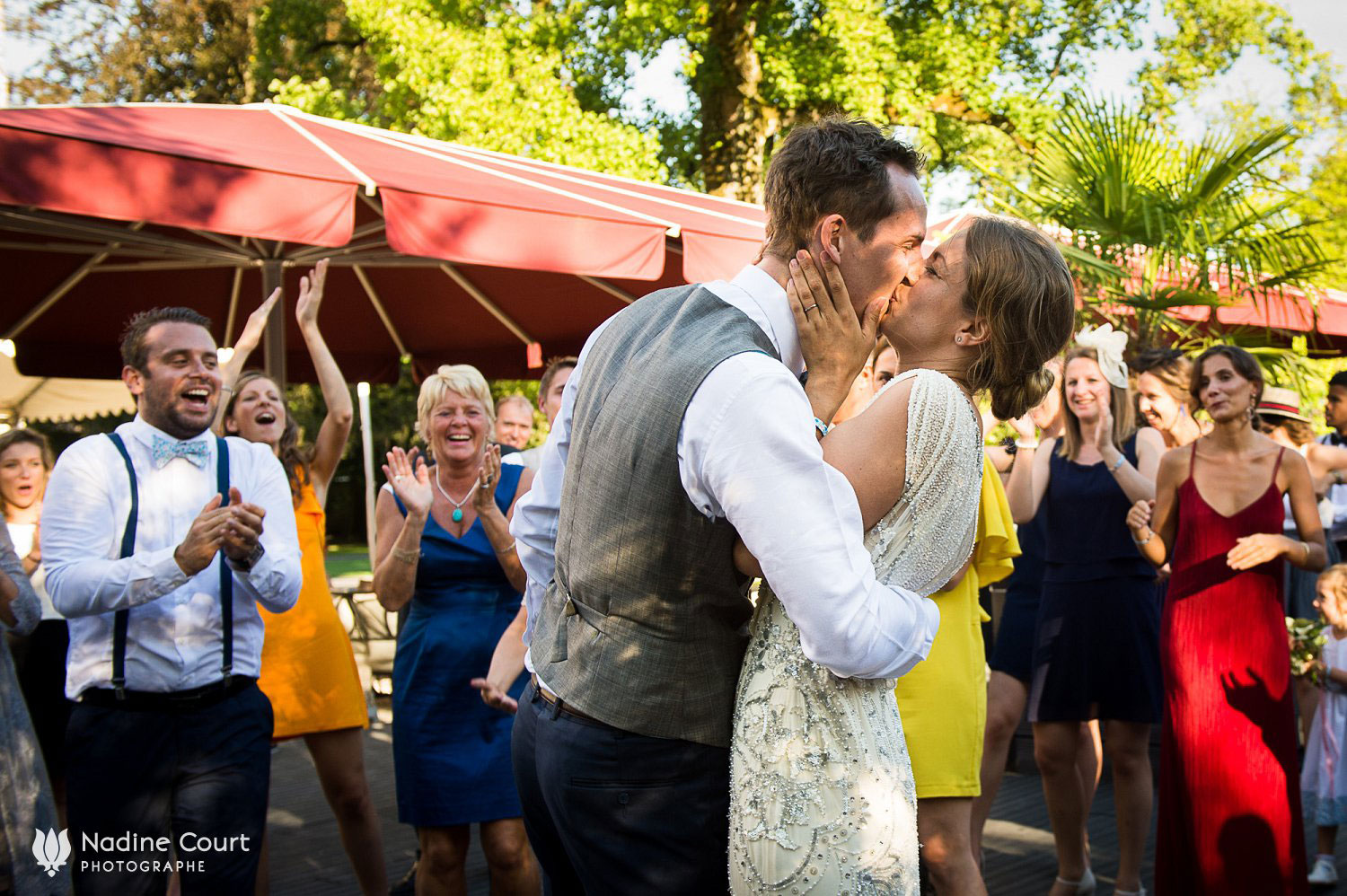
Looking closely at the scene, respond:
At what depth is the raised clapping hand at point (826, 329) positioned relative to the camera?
1.98 m

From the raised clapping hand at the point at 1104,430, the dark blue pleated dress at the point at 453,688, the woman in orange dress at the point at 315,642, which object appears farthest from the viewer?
the raised clapping hand at the point at 1104,430

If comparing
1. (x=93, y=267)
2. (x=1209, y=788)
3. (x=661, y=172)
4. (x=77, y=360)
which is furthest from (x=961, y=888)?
(x=661, y=172)

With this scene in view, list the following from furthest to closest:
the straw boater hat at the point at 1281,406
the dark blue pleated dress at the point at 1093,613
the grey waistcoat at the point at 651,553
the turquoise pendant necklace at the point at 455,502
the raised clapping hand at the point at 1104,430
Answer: the straw boater hat at the point at 1281,406, the raised clapping hand at the point at 1104,430, the dark blue pleated dress at the point at 1093,613, the turquoise pendant necklace at the point at 455,502, the grey waistcoat at the point at 651,553

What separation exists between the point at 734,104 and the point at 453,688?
14.4 meters

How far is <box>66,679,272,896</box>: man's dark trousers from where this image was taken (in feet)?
10.8

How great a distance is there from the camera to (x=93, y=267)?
7.65m

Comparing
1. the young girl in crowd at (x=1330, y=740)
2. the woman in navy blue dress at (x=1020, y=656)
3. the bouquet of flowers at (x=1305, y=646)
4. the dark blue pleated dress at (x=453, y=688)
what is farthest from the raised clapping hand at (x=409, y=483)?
the young girl in crowd at (x=1330, y=740)

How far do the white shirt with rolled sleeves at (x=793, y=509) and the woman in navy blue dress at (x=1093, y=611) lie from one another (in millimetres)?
3493

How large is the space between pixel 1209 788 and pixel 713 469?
11.9 ft

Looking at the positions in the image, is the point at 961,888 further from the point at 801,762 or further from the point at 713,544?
the point at 713,544

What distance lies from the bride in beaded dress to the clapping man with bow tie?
1992 mm

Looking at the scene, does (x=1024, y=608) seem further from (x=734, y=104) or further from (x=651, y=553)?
(x=734, y=104)

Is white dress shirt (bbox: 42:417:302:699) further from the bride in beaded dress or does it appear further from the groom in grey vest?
the bride in beaded dress

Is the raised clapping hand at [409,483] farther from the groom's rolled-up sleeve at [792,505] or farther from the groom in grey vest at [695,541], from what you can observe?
the groom's rolled-up sleeve at [792,505]
